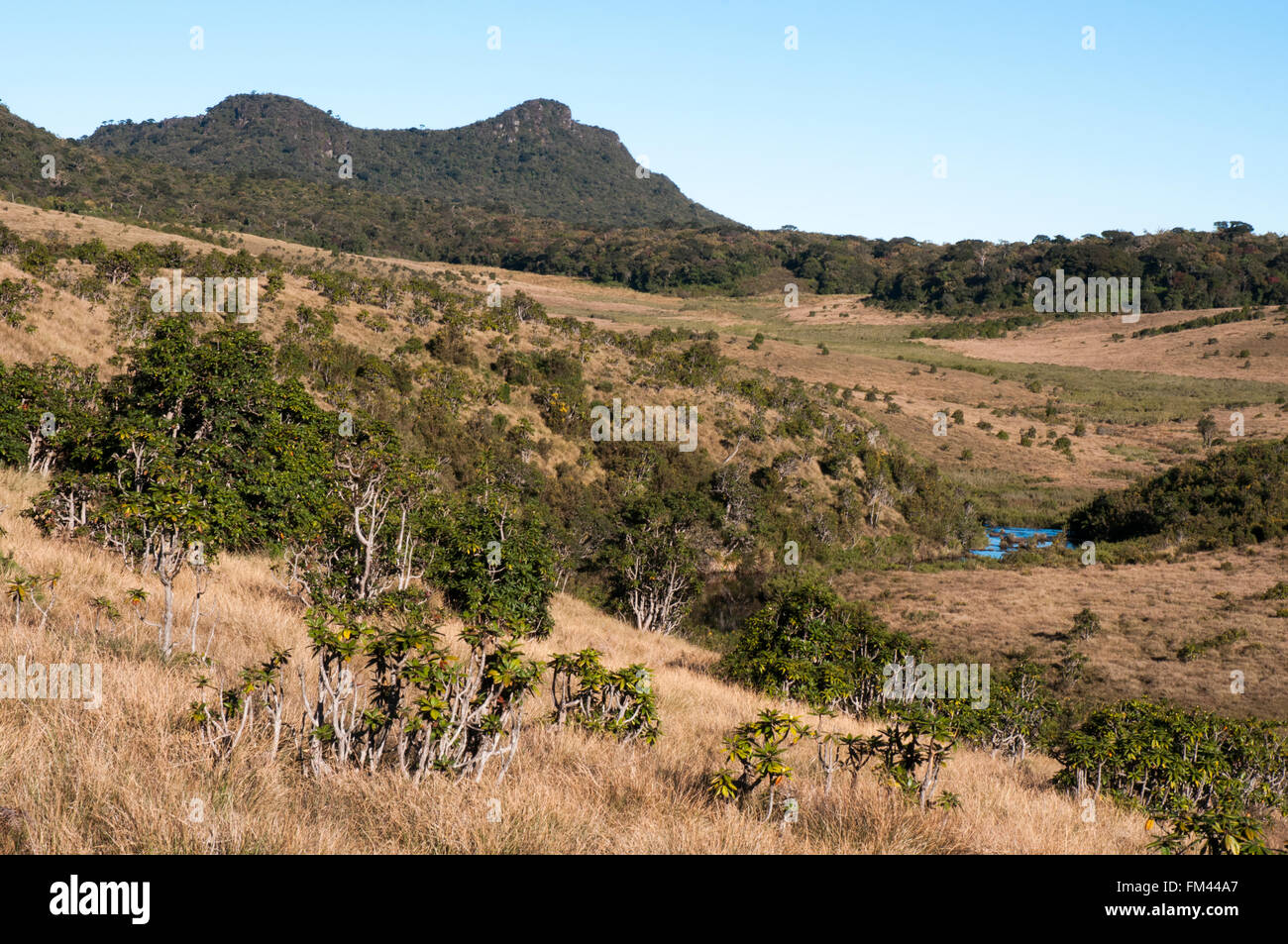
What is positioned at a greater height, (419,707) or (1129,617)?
(419,707)

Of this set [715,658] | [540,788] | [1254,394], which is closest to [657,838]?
[540,788]

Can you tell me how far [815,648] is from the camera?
1552cm

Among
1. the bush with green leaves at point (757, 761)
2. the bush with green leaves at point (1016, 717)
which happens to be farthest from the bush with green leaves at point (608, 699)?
the bush with green leaves at point (1016, 717)

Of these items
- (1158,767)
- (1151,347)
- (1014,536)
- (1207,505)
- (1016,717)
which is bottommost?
(1014,536)

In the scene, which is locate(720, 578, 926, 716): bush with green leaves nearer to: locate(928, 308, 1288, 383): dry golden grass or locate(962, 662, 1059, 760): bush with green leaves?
locate(962, 662, 1059, 760): bush with green leaves

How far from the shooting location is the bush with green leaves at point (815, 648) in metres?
13.9

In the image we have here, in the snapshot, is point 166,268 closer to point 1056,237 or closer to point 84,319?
point 84,319

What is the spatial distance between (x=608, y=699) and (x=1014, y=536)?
39561 mm

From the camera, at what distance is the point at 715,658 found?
60.6 feet

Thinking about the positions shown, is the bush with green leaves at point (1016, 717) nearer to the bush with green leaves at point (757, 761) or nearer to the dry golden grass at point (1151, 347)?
the bush with green leaves at point (757, 761)

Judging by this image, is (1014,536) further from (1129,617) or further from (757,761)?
(757,761)

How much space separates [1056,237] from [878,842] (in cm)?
15184

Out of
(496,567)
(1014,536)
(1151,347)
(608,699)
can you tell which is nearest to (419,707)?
(608,699)
